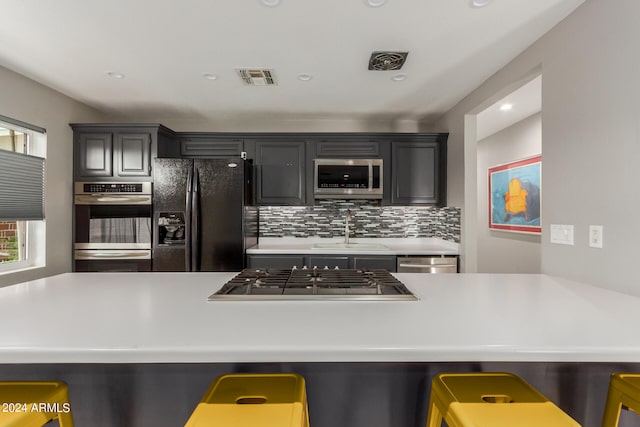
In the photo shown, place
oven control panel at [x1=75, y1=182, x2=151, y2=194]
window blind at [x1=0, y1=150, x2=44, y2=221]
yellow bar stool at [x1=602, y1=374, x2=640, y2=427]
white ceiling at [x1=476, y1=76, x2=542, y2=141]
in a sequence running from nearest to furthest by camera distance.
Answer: yellow bar stool at [x1=602, y1=374, x2=640, y2=427] → window blind at [x1=0, y1=150, x2=44, y2=221] → white ceiling at [x1=476, y1=76, x2=542, y2=141] → oven control panel at [x1=75, y1=182, x2=151, y2=194]

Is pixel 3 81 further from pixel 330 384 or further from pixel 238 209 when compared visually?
pixel 330 384

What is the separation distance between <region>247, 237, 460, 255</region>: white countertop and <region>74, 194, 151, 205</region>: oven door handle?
1.12 m

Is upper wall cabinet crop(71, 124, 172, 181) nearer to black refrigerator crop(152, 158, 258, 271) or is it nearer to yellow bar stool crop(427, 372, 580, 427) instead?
black refrigerator crop(152, 158, 258, 271)

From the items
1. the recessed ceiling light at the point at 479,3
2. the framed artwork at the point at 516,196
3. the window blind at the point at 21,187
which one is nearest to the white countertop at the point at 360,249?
the framed artwork at the point at 516,196

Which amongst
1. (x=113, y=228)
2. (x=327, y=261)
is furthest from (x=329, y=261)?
(x=113, y=228)

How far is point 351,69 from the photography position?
2.66m

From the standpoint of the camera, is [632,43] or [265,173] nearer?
[632,43]

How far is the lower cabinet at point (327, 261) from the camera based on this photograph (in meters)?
3.46

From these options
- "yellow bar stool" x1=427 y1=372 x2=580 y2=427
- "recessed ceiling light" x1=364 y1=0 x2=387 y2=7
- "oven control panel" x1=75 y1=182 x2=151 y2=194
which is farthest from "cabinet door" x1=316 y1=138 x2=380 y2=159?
"yellow bar stool" x1=427 y1=372 x2=580 y2=427

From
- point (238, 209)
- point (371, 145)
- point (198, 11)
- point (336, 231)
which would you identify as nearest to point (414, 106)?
point (371, 145)

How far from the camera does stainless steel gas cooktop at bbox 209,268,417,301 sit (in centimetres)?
135

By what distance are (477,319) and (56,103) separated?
3.79 metres

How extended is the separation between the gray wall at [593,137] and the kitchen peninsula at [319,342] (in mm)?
236

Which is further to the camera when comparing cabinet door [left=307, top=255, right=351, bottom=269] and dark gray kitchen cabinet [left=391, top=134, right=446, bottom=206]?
dark gray kitchen cabinet [left=391, top=134, right=446, bottom=206]
